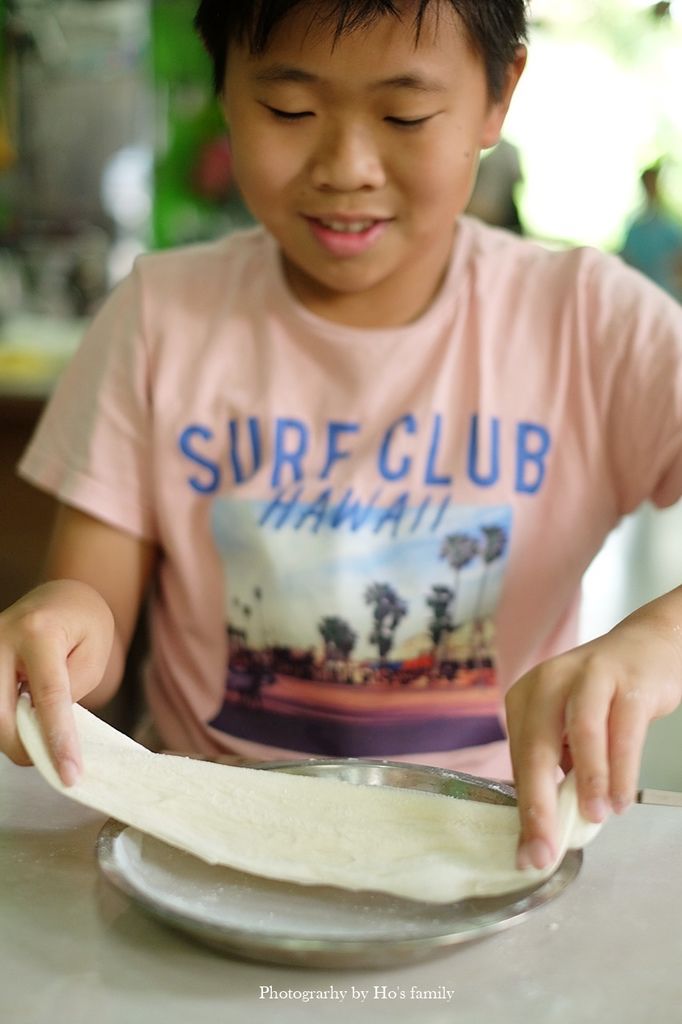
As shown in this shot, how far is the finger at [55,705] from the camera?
2.14 feet

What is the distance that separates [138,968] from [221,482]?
0.59 meters

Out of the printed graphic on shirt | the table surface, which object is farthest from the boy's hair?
the table surface

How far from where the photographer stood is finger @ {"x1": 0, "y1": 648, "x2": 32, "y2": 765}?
2.27ft

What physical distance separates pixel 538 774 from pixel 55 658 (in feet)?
0.95

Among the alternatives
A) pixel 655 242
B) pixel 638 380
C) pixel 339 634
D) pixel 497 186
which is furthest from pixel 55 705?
pixel 655 242

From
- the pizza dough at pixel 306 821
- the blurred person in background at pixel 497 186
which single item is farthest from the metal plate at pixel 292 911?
the blurred person in background at pixel 497 186

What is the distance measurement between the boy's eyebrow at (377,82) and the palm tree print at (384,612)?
16.8 inches

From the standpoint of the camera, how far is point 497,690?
1.09m

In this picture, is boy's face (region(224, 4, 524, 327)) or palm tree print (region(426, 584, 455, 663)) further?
palm tree print (region(426, 584, 455, 663))

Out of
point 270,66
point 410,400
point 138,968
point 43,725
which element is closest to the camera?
point 138,968

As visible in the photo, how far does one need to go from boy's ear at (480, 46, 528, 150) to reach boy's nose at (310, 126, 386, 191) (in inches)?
5.7

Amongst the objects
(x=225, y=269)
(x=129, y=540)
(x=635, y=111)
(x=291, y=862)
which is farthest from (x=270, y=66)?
(x=635, y=111)

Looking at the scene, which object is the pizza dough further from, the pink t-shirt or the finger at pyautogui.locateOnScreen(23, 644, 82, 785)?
the pink t-shirt

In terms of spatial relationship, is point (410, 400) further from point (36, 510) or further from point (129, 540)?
Answer: point (36, 510)
